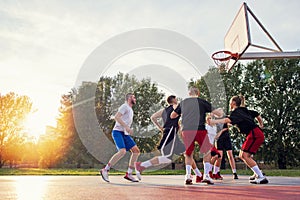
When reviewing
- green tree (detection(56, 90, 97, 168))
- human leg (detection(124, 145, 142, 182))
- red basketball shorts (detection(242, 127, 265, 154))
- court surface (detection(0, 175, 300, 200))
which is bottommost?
court surface (detection(0, 175, 300, 200))

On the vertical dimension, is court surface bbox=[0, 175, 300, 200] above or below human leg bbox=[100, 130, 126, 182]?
below

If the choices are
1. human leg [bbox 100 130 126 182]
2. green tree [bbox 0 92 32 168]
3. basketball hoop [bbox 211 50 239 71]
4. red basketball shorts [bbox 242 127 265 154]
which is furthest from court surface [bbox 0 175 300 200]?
green tree [bbox 0 92 32 168]

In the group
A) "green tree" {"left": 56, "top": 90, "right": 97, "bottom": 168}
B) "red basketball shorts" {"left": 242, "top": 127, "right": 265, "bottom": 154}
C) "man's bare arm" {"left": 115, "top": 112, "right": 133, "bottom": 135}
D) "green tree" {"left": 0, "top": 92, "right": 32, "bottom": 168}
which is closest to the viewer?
"red basketball shorts" {"left": 242, "top": 127, "right": 265, "bottom": 154}

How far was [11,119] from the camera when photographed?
32.2m

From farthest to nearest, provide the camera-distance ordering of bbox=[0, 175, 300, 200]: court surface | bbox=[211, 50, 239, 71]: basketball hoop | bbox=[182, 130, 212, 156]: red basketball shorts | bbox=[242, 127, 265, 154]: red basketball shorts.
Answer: bbox=[211, 50, 239, 71]: basketball hoop, bbox=[242, 127, 265, 154]: red basketball shorts, bbox=[182, 130, 212, 156]: red basketball shorts, bbox=[0, 175, 300, 200]: court surface

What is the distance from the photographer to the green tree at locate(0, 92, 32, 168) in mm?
31781

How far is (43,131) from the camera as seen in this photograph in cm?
3988

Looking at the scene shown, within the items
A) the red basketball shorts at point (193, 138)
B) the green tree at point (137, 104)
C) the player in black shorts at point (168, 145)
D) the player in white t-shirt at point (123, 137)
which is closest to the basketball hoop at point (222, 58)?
the player in black shorts at point (168, 145)

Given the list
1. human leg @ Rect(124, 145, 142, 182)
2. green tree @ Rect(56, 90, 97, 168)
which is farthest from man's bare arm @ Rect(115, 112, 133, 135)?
green tree @ Rect(56, 90, 97, 168)

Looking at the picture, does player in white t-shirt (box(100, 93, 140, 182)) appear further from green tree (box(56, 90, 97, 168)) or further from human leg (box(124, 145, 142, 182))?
green tree (box(56, 90, 97, 168))

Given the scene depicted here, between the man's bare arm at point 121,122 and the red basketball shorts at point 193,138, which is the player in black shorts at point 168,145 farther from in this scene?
the red basketball shorts at point 193,138

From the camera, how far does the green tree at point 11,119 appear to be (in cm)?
3178

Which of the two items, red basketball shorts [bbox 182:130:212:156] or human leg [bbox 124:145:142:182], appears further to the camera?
human leg [bbox 124:145:142:182]

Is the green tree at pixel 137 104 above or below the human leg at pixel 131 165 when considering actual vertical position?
above
